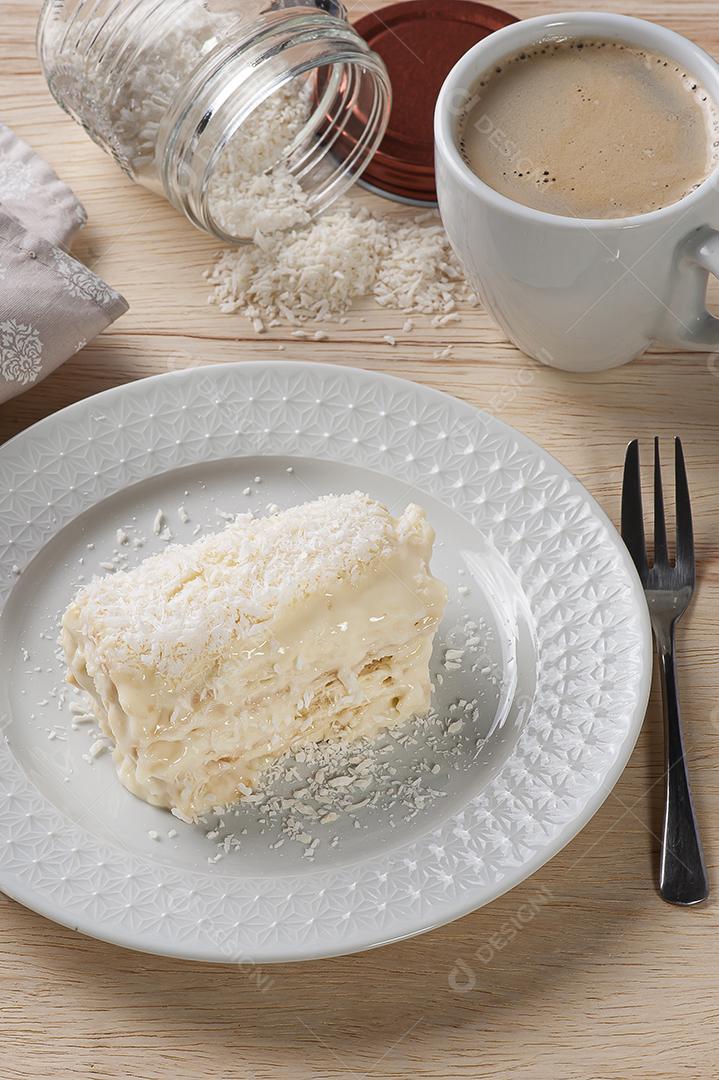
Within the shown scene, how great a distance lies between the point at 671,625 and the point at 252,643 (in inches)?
19.4

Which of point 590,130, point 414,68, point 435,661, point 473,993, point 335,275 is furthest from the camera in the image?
point 414,68

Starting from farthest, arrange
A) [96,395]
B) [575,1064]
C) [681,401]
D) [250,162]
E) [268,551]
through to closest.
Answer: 1. [250,162]
2. [681,401]
3. [96,395]
4. [268,551]
5. [575,1064]

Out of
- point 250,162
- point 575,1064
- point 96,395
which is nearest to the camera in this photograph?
point 575,1064

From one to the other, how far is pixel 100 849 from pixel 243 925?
17 cm

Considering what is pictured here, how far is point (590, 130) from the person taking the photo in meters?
1.39

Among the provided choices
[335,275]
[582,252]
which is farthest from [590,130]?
[335,275]

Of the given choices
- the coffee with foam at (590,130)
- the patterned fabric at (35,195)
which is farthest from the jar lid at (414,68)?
the patterned fabric at (35,195)

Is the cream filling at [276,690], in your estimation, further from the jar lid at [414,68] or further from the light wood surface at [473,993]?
the jar lid at [414,68]

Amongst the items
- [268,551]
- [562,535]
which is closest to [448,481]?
[562,535]

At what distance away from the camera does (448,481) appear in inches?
53.9

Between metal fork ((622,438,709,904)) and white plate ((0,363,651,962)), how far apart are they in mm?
70

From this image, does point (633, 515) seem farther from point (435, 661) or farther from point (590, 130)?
point (590, 130)

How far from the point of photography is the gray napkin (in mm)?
1438

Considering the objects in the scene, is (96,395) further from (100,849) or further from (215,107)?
(100,849)
